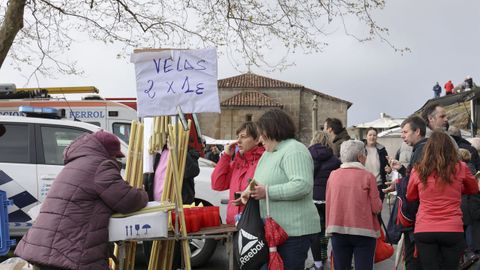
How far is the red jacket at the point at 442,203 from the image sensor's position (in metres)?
5.12

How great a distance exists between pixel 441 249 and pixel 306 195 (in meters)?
1.78

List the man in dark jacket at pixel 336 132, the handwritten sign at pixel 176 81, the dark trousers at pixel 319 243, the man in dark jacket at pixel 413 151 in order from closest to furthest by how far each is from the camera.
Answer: the handwritten sign at pixel 176 81 → the man in dark jacket at pixel 413 151 → the dark trousers at pixel 319 243 → the man in dark jacket at pixel 336 132

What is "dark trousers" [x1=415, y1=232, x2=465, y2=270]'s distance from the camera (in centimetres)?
515

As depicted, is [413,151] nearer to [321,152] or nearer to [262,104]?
Answer: [321,152]

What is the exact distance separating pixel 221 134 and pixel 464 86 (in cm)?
4071

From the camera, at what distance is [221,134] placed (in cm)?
5566

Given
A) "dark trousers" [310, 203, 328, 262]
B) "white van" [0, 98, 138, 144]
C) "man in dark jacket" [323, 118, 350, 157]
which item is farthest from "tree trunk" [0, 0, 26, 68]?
"dark trousers" [310, 203, 328, 262]

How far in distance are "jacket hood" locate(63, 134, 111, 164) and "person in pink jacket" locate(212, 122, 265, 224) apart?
152 centimetres

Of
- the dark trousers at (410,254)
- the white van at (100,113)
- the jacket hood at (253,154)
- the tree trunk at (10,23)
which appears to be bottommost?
the dark trousers at (410,254)

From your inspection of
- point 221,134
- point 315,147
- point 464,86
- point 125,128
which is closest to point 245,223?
point 315,147

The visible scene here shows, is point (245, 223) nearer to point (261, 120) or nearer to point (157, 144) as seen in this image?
point (261, 120)

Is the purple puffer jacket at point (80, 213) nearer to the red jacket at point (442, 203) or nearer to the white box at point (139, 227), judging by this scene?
the white box at point (139, 227)

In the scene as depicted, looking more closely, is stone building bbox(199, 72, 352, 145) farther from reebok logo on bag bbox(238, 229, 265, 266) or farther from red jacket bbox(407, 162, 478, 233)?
reebok logo on bag bbox(238, 229, 265, 266)

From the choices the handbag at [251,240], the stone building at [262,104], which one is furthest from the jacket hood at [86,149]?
the stone building at [262,104]
